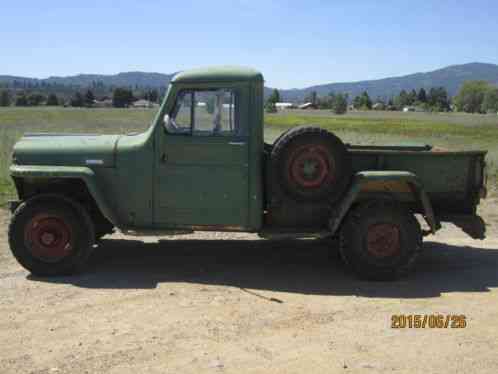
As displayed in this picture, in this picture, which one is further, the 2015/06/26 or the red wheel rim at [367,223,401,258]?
the red wheel rim at [367,223,401,258]

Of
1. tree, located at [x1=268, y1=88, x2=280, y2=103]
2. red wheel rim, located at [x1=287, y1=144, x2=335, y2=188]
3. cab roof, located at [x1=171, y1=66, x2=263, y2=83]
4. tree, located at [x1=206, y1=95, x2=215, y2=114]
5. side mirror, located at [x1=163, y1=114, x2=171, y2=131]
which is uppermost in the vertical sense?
tree, located at [x1=268, y1=88, x2=280, y2=103]

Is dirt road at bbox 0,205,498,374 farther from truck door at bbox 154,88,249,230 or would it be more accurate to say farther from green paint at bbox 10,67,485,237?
truck door at bbox 154,88,249,230

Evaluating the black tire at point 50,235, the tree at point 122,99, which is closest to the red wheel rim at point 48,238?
the black tire at point 50,235

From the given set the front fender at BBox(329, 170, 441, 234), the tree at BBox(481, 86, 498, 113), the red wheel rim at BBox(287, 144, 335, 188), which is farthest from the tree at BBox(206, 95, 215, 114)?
the tree at BBox(481, 86, 498, 113)

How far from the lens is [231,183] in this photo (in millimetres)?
6230

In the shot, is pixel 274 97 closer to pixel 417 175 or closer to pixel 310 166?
pixel 417 175

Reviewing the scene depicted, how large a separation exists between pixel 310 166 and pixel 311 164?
24 millimetres

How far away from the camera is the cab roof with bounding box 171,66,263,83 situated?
20.4ft

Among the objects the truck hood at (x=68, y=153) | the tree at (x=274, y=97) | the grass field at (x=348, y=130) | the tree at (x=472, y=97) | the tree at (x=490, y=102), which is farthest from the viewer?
the tree at (x=472, y=97)

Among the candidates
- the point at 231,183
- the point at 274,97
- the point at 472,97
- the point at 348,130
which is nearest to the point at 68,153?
the point at 231,183

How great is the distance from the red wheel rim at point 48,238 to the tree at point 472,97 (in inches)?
5520

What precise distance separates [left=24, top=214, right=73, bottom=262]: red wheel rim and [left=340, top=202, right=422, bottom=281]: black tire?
307cm

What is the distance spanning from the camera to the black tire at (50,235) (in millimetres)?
6277

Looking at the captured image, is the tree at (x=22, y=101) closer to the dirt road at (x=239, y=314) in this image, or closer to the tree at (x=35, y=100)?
the tree at (x=35, y=100)
